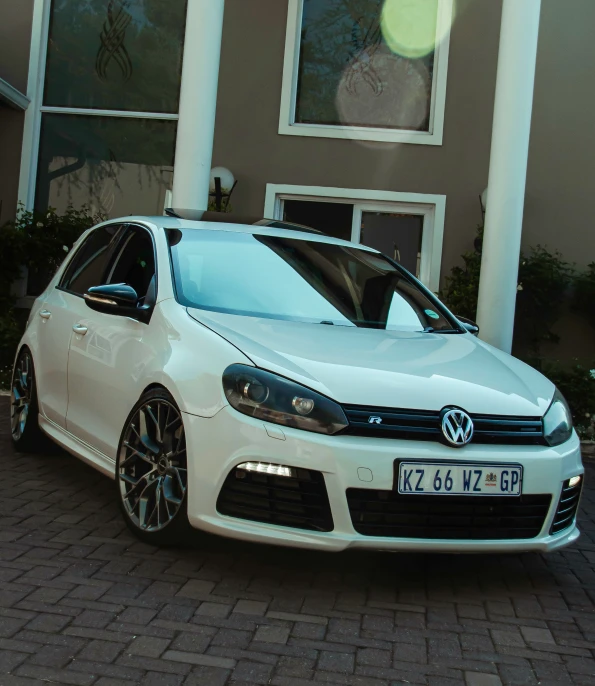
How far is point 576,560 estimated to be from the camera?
15.3 feet

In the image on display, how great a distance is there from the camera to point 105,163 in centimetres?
1108

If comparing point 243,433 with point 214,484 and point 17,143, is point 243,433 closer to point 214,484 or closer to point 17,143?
point 214,484

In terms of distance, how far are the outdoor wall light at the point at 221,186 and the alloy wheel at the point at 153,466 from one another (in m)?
6.35

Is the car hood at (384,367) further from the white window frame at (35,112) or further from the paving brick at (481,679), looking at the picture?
the white window frame at (35,112)

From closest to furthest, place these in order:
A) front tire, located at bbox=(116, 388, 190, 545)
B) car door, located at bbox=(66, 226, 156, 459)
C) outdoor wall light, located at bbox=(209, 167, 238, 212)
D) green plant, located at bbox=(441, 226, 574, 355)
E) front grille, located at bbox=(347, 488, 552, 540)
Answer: front grille, located at bbox=(347, 488, 552, 540) → front tire, located at bbox=(116, 388, 190, 545) → car door, located at bbox=(66, 226, 156, 459) → green plant, located at bbox=(441, 226, 574, 355) → outdoor wall light, located at bbox=(209, 167, 238, 212)

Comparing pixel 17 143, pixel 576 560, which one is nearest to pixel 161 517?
pixel 576 560

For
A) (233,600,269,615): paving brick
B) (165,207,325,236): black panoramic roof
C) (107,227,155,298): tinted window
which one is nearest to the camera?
(233,600,269,615): paving brick

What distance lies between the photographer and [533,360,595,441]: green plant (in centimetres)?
845

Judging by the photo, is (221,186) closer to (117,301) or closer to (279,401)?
(117,301)

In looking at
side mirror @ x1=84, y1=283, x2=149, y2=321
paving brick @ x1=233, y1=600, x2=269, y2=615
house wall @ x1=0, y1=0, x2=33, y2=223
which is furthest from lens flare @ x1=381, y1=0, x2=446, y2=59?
paving brick @ x1=233, y1=600, x2=269, y2=615

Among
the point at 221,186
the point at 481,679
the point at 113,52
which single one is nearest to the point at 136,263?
the point at 481,679

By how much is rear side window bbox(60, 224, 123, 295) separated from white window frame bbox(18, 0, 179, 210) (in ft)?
18.0

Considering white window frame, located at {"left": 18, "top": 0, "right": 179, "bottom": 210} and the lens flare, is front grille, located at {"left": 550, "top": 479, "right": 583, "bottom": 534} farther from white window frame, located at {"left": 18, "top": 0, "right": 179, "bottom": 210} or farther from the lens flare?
white window frame, located at {"left": 18, "top": 0, "right": 179, "bottom": 210}

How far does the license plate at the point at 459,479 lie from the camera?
3.59 metres
